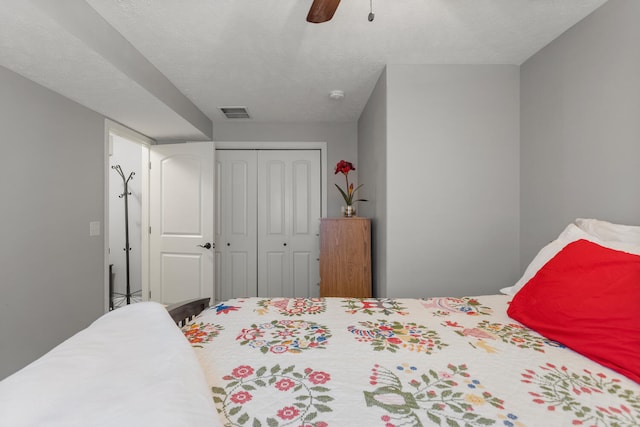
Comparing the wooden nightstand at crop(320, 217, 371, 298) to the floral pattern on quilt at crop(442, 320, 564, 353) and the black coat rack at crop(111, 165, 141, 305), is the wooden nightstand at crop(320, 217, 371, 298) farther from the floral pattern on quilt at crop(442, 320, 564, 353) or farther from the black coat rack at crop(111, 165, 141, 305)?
the black coat rack at crop(111, 165, 141, 305)

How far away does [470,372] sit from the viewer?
87cm

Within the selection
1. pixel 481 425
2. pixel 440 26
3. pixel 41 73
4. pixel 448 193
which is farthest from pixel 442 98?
pixel 41 73

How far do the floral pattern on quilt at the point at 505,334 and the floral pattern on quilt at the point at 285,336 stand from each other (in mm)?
548

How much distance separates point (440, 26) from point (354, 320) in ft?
5.95

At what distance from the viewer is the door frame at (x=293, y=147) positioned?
144 inches

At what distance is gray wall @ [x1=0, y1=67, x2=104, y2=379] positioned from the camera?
186 centimetres

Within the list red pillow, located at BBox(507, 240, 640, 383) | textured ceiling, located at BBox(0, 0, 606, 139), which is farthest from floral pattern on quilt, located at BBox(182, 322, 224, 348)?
textured ceiling, located at BBox(0, 0, 606, 139)

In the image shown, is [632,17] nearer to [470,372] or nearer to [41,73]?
[470,372]

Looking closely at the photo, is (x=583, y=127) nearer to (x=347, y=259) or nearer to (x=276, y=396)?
(x=347, y=259)

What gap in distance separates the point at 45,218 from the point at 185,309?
5.20 ft

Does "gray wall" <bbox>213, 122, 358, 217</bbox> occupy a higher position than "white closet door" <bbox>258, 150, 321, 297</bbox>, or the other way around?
"gray wall" <bbox>213, 122, 358, 217</bbox>

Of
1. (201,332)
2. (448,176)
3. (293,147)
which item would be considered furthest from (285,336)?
(293,147)

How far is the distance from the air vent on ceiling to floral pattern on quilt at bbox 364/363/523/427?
3002 millimetres

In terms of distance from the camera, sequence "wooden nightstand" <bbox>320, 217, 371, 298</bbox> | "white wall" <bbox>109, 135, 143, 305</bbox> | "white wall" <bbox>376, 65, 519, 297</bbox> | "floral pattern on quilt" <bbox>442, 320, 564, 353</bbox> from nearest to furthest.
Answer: "floral pattern on quilt" <bbox>442, 320, 564, 353</bbox> → "white wall" <bbox>376, 65, 519, 297</bbox> → "wooden nightstand" <bbox>320, 217, 371, 298</bbox> → "white wall" <bbox>109, 135, 143, 305</bbox>
